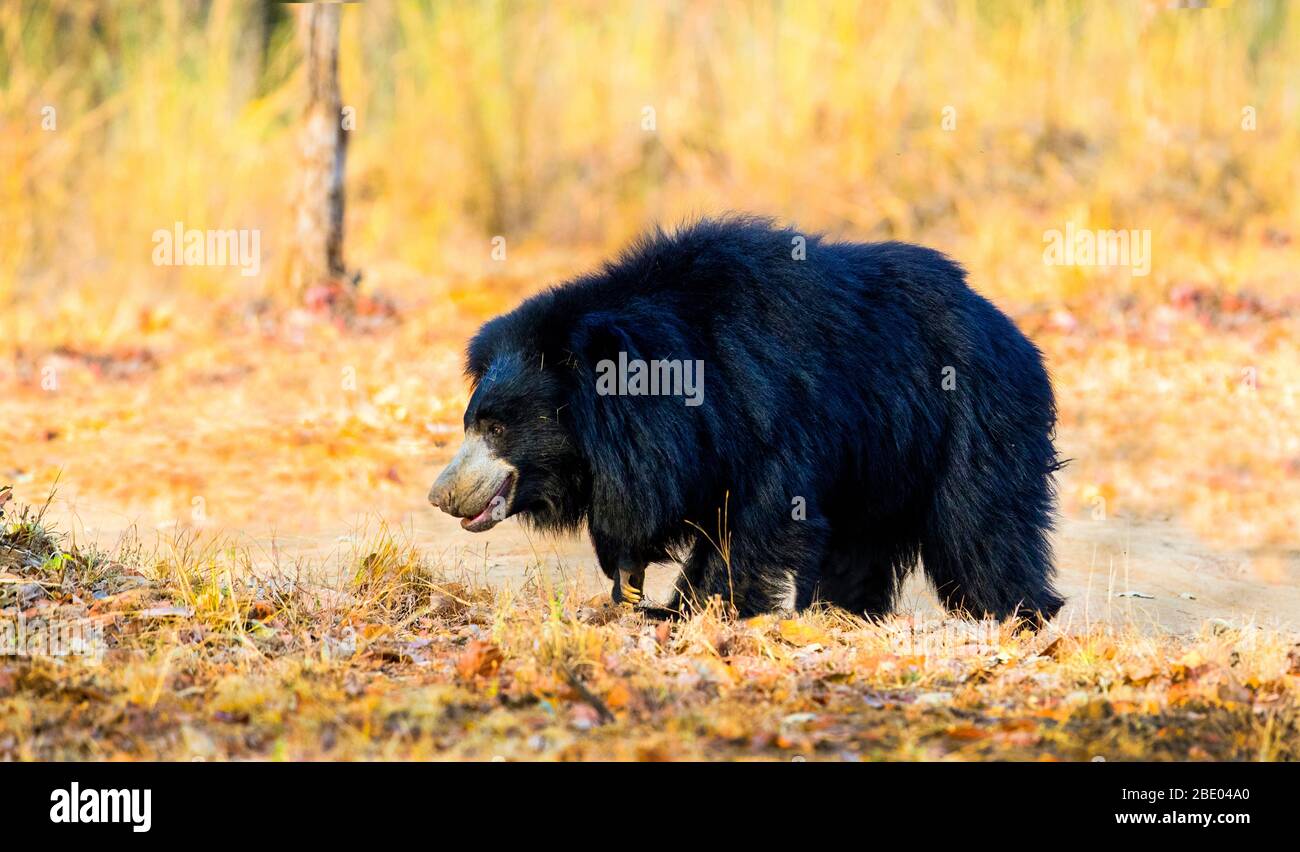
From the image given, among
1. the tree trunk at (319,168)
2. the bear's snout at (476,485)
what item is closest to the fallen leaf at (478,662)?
the bear's snout at (476,485)

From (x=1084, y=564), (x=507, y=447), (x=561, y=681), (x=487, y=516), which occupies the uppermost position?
(x=507, y=447)

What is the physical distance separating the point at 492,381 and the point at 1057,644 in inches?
71.7

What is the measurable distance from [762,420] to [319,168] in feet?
19.6

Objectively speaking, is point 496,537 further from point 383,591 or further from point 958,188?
point 958,188

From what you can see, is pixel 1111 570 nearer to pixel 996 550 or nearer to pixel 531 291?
pixel 996 550

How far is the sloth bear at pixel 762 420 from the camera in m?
4.78

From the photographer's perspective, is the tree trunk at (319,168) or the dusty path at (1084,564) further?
the tree trunk at (319,168)

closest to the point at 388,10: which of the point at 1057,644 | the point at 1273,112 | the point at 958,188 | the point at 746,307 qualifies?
the point at 958,188

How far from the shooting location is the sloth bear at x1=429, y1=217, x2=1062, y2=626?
15.7 feet

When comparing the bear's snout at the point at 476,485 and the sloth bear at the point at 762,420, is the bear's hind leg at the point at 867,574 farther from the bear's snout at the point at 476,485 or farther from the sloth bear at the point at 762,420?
the bear's snout at the point at 476,485

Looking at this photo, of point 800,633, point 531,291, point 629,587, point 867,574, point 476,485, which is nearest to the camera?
point 800,633

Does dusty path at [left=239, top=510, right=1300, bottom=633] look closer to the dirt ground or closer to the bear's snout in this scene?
the dirt ground

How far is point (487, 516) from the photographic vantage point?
4.83 metres

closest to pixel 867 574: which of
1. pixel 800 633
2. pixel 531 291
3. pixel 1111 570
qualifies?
pixel 800 633
